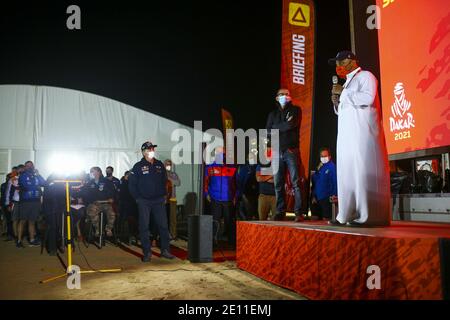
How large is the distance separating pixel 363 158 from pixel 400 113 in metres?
3.04

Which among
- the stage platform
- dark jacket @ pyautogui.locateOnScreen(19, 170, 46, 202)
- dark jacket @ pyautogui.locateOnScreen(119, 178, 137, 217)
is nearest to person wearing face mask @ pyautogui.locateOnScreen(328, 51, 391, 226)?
the stage platform

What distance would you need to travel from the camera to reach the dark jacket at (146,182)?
668 cm

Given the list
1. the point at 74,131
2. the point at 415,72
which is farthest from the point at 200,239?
the point at 74,131

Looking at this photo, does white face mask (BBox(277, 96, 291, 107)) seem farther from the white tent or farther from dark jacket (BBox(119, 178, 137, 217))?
the white tent

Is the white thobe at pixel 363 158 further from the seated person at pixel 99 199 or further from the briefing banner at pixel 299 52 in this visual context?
the seated person at pixel 99 199

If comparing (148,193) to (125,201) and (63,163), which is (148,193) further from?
(63,163)

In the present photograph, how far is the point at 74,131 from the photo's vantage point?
41.2 ft

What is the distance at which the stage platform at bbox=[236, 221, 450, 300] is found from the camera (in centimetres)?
270

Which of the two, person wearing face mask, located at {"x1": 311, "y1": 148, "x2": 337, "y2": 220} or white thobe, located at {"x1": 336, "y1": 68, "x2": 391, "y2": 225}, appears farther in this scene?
person wearing face mask, located at {"x1": 311, "y1": 148, "x2": 337, "y2": 220}

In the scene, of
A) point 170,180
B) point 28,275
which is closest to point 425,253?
point 28,275

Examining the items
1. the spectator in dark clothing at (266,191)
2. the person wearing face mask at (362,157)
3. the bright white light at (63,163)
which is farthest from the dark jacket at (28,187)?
the person wearing face mask at (362,157)

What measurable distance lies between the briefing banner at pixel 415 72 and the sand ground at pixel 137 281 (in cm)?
328

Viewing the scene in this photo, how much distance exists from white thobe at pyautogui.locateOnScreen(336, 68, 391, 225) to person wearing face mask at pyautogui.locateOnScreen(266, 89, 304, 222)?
111 centimetres
